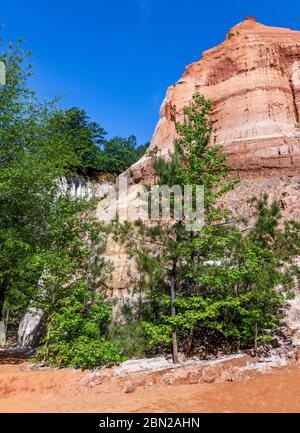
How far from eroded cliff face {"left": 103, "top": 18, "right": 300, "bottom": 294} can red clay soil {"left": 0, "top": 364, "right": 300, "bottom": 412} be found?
10825mm

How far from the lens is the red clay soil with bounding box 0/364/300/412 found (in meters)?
6.19

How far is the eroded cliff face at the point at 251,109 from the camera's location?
20031mm

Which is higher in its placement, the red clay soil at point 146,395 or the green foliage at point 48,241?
the green foliage at point 48,241

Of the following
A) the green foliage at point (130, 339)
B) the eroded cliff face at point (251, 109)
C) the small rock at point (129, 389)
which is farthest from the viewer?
the eroded cliff face at point (251, 109)

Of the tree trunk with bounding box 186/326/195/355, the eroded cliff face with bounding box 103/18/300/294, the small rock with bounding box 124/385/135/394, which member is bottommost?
the small rock with bounding box 124/385/135/394

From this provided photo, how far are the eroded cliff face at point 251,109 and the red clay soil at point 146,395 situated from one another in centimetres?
1083

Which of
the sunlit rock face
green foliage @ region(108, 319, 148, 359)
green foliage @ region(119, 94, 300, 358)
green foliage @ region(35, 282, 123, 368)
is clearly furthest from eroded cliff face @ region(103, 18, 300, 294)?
green foliage @ region(35, 282, 123, 368)

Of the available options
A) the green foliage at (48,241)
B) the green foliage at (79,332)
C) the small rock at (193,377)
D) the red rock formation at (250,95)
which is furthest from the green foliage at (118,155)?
the small rock at (193,377)

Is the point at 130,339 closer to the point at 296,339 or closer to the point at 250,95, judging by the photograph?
the point at 296,339

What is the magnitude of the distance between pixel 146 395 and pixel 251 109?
2286 cm

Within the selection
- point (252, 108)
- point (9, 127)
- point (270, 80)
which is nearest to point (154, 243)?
point (9, 127)

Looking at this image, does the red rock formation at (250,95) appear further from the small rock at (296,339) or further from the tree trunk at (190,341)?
the tree trunk at (190,341)

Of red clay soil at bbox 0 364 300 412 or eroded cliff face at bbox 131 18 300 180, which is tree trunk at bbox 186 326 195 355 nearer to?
red clay soil at bbox 0 364 300 412
